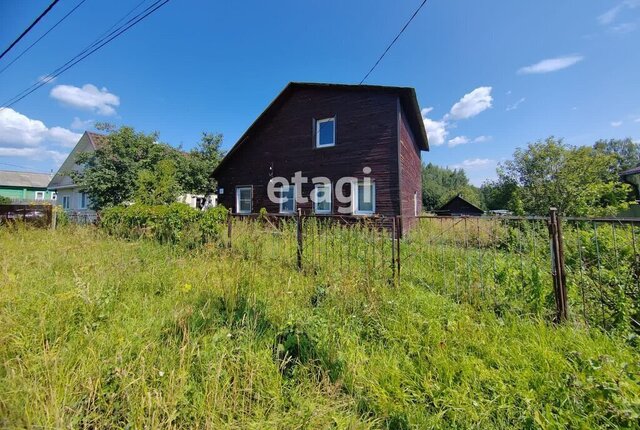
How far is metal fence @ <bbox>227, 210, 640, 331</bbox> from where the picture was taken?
2.96 meters

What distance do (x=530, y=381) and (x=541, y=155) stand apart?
72.9ft

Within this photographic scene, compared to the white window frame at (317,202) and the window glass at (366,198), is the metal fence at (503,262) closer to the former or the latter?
the window glass at (366,198)

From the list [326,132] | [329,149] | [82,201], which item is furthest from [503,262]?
[82,201]

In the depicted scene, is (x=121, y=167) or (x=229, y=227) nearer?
(x=229, y=227)

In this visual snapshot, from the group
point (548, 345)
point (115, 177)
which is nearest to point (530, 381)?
point (548, 345)

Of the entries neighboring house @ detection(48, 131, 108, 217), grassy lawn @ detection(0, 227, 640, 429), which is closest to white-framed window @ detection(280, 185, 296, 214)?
grassy lawn @ detection(0, 227, 640, 429)

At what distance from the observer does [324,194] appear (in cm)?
1185

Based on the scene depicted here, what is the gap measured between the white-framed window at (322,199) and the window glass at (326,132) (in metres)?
2.02

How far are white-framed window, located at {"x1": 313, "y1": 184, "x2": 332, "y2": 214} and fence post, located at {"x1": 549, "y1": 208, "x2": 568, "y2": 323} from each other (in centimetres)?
891

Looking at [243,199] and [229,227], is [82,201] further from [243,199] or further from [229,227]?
[229,227]

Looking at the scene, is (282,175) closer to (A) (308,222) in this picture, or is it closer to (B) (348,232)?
(A) (308,222)

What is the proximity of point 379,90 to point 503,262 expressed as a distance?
28.3ft

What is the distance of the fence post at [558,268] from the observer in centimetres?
295

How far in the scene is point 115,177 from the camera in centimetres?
1448
